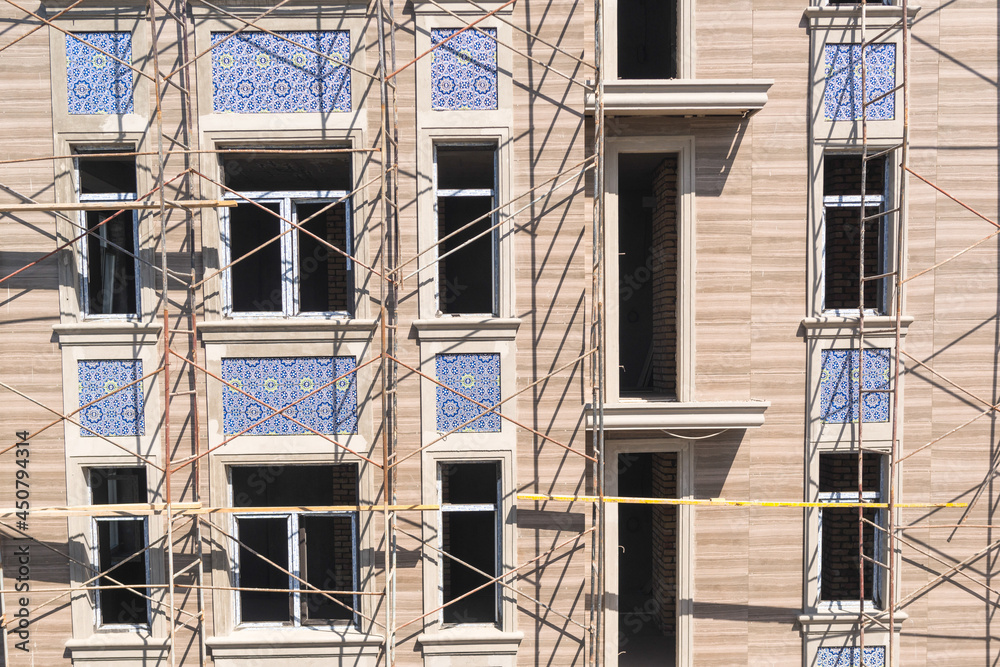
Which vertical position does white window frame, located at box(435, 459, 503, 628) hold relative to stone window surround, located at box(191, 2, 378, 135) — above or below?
below

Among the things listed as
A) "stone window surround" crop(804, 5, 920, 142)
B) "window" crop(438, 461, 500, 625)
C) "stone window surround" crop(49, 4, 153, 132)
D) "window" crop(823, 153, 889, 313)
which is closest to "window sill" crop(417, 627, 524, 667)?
"window" crop(438, 461, 500, 625)

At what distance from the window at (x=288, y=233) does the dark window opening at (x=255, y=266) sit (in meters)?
0.01

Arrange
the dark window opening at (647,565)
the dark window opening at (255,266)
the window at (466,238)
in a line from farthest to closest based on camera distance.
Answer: the dark window opening at (255,266) < the window at (466,238) < the dark window opening at (647,565)

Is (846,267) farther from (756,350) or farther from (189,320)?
(189,320)

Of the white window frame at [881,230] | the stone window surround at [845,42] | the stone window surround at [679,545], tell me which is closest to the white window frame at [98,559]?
the stone window surround at [679,545]

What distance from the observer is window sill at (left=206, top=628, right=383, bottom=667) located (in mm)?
6066

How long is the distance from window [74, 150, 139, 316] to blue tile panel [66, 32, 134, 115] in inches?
19.1

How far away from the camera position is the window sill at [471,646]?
610 centimetres

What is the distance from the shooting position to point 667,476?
22.4ft

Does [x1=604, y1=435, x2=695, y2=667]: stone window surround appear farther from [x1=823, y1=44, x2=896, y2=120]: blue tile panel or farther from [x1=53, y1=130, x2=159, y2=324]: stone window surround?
[x1=53, y1=130, x2=159, y2=324]: stone window surround

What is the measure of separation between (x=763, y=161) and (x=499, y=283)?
3257mm

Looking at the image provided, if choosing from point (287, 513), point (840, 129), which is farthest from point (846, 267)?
point (287, 513)

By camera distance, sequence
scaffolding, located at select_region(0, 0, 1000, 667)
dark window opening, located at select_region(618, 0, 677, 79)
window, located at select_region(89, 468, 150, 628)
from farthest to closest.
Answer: dark window opening, located at select_region(618, 0, 677, 79) → window, located at select_region(89, 468, 150, 628) → scaffolding, located at select_region(0, 0, 1000, 667)

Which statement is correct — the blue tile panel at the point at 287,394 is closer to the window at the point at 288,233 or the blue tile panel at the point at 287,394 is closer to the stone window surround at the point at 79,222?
the window at the point at 288,233
